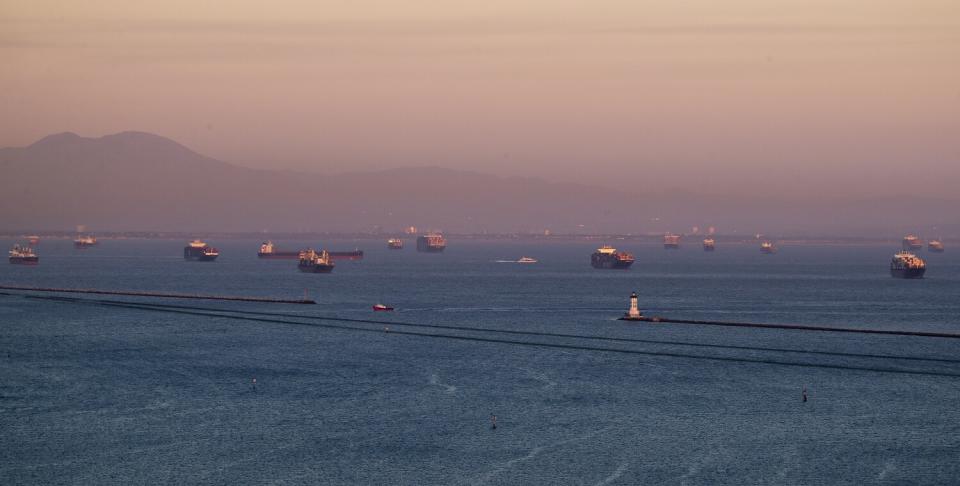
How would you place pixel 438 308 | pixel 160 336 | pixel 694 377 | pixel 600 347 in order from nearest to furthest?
pixel 694 377, pixel 600 347, pixel 160 336, pixel 438 308

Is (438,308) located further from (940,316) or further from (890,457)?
(890,457)

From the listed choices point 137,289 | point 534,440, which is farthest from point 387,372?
point 137,289

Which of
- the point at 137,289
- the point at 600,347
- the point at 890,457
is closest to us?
the point at 890,457

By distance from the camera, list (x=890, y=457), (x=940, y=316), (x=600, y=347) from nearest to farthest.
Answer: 1. (x=890, y=457)
2. (x=600, y=347)
3. (x=940, y=316)

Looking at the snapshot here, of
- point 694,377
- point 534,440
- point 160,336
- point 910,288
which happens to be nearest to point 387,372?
point 694,377

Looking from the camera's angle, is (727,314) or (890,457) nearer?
(890,457)

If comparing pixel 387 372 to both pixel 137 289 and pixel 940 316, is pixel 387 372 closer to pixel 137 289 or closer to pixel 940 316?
pixel 940 316
